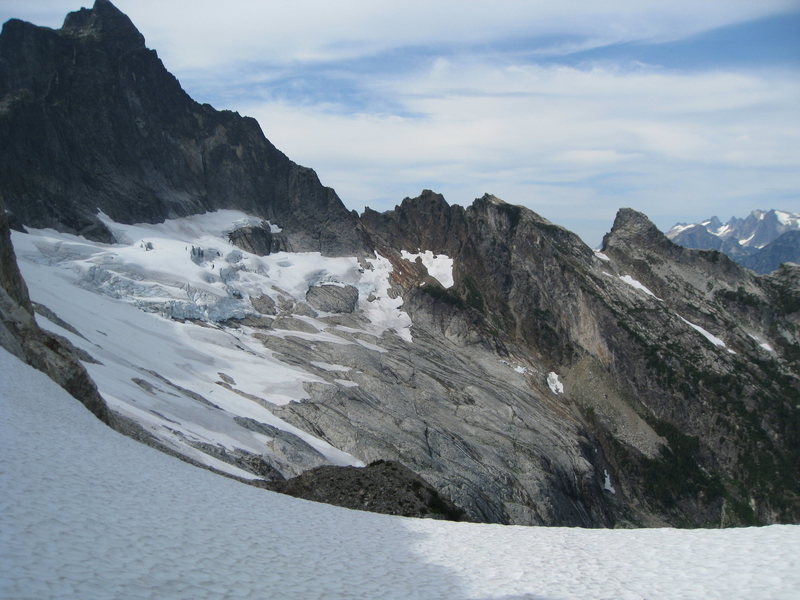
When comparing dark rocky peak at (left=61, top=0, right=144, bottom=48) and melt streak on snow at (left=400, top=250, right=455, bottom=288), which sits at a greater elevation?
dark rocky peak at (left=61, top=0, right=144, bottom=48)

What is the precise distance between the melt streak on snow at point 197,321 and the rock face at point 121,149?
18.9 feet

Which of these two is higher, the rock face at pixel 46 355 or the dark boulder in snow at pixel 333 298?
the dark boulder in snow at pixel 333 298

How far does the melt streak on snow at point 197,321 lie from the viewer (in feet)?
206

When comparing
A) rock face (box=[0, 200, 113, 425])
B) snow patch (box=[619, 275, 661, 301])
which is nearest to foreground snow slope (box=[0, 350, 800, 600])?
rock face (box=[0, 200, 113, 425])

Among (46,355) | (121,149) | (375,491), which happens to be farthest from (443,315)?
(46,355)

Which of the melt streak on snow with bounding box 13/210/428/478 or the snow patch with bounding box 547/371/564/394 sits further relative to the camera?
the snow patch with bounding box 547/371/564/394

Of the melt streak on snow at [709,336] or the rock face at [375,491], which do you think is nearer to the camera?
the rock face at [375,491]

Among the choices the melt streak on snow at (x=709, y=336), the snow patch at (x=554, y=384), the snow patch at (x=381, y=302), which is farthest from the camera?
the melt streak on snow at (x=709, y=336)

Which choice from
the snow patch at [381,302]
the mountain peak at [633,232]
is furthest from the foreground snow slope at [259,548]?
the mountain peak at [633,232]

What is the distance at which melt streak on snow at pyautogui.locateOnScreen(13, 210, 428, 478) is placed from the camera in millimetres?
62906

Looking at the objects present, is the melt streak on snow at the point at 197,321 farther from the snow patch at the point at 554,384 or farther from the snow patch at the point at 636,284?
the snow patch at the point at 636,284

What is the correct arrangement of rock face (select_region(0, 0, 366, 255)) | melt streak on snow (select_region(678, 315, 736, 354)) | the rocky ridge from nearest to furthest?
the rocky ridge
rock face (select_region(0, 0, 366, 255))
melt streak on snow (select_region(678, 315, 736, 354))

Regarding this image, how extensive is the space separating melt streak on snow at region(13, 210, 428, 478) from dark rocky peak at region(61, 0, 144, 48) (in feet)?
147

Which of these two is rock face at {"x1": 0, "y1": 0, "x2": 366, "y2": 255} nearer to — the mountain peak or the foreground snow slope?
the mountain peak
